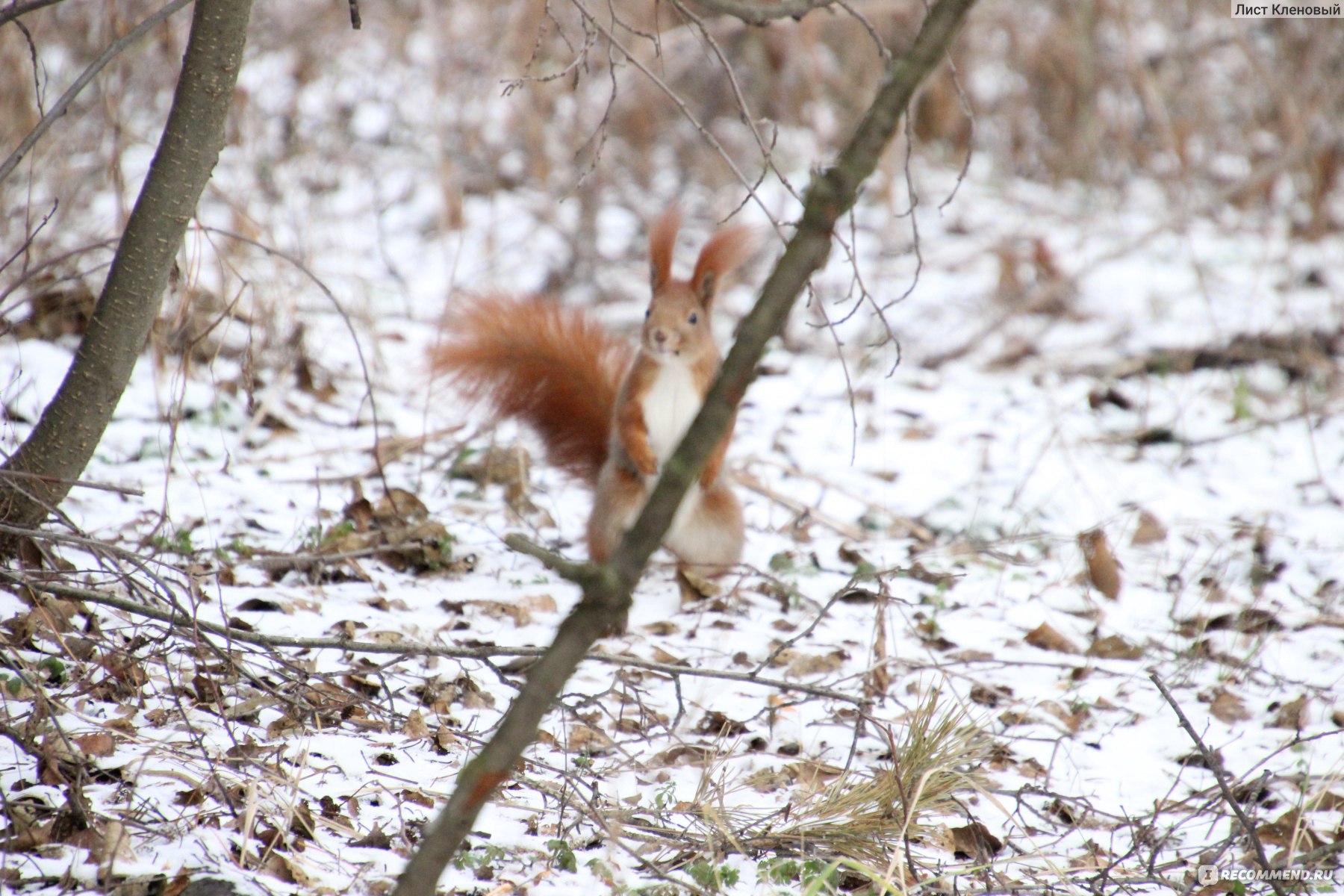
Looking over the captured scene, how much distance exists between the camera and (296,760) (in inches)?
67.7

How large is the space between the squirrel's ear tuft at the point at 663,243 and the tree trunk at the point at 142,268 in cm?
110

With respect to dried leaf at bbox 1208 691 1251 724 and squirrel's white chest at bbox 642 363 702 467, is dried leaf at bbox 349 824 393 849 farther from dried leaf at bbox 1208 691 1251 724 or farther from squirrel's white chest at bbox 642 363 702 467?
dried leaf at bbox 1208 691 1251 724

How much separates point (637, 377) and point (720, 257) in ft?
1.17

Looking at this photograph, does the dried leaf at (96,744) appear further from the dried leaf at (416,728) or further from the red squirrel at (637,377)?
the red squirrel at (637,377)

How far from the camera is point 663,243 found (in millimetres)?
2736

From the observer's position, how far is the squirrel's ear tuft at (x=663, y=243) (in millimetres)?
2727

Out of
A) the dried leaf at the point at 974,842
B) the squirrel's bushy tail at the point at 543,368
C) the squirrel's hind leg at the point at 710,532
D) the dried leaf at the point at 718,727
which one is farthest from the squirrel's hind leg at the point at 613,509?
the dried leaf at the point at 974,842

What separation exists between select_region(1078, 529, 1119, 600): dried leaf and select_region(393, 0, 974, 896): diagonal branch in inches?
66.2

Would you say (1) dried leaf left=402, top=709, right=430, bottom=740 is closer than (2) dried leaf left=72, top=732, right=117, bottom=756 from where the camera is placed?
No

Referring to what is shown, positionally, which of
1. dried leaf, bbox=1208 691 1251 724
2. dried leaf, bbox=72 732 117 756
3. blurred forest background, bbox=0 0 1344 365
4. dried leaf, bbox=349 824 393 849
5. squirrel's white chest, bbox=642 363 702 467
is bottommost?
dried leaf, bbox=349 824 393 849

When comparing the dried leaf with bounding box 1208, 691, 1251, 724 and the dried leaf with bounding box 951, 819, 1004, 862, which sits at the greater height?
the dried leaf with bounding box 1208, 691, 1251, 724

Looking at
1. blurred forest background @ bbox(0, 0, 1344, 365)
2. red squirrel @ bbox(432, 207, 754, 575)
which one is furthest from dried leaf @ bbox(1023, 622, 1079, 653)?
blurred forest background @ bbox(0, 0, 1344, 365)

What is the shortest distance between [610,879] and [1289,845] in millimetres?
1049

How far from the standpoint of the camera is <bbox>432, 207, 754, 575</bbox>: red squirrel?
2775 millimetres
